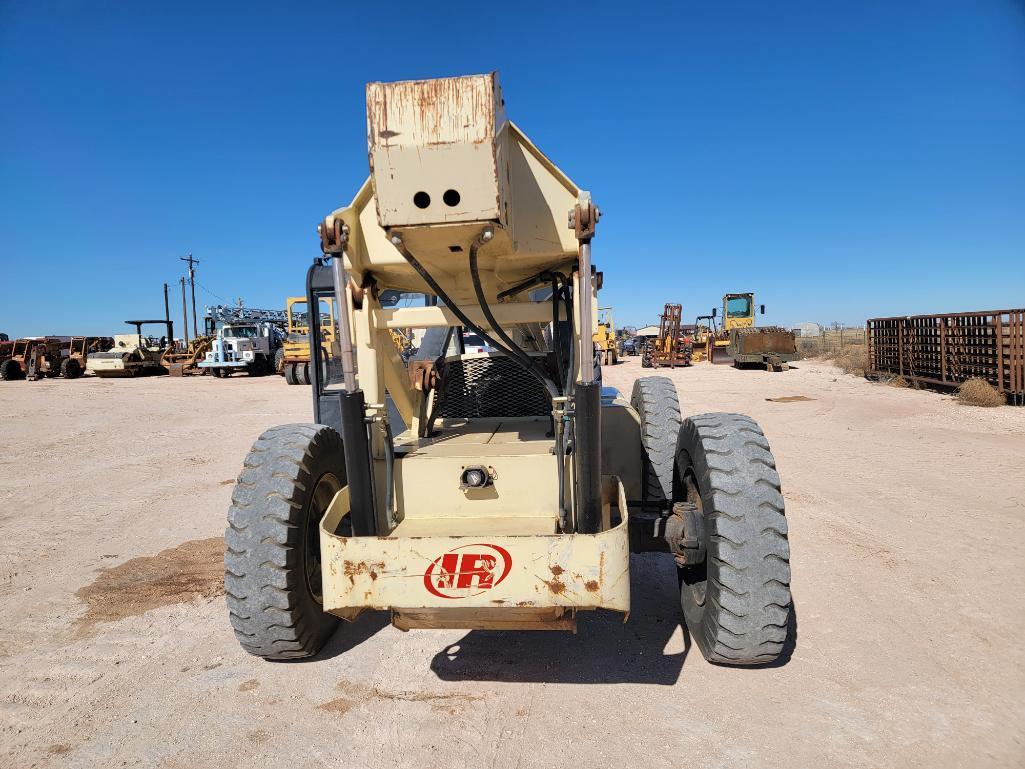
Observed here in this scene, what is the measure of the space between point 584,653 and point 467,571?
1235mm

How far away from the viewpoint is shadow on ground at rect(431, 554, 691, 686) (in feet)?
10.6

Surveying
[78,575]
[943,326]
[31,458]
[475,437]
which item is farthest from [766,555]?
[943,326]

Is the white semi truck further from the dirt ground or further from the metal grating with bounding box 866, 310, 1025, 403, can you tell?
the metal grating with bounding box 866, 310, 1025, 403

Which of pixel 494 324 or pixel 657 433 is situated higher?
pixel 494 324

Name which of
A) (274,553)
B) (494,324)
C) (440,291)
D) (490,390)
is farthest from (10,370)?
(494,324)

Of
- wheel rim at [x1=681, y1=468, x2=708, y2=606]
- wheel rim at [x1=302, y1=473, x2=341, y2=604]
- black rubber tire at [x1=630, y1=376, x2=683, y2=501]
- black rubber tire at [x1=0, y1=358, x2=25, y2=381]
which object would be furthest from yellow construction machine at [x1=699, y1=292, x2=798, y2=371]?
black rubber tire at [x1=0, y1=358, x2=25, y2=381]

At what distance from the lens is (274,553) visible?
3.14 meters

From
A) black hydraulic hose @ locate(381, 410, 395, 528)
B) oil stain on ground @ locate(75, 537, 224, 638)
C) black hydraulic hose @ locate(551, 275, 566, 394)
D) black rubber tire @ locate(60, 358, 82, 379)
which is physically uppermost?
black rubber tire @ locate(60, 358, 82, 379)

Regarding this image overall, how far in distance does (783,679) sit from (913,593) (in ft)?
5.40

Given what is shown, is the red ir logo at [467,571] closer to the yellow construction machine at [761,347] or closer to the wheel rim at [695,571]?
the wheel rim at [695,571]

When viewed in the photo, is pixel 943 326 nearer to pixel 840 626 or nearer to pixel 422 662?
pixel 840 626

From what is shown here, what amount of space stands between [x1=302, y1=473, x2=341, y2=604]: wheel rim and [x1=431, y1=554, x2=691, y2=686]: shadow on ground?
0.84 m

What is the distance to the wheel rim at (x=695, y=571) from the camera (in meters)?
3.33

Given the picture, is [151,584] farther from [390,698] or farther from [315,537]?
[390,698]
